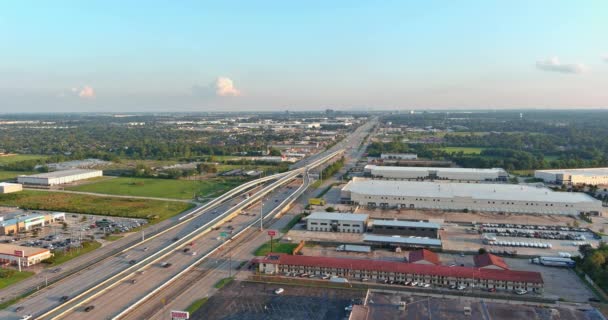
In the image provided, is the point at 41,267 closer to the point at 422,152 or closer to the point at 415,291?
the point at 415,291

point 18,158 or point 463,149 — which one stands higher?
point 463,149

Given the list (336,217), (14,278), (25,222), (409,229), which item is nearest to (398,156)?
(336,217)

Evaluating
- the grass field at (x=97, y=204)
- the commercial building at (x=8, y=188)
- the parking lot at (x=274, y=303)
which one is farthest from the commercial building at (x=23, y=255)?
the commercial building at (x=8, y=188)

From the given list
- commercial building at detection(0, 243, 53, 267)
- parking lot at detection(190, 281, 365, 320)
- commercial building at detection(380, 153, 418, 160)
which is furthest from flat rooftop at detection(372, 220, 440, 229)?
commercial building at detection(380, 153, 418, 160)

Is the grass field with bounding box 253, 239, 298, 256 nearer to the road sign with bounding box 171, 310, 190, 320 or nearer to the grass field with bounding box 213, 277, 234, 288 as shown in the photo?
the grass field with bounding box 213, 277, 234, 288

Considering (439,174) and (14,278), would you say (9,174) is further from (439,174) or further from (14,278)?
(439,174)

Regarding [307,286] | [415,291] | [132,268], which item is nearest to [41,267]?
[132,268]
